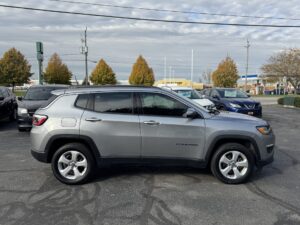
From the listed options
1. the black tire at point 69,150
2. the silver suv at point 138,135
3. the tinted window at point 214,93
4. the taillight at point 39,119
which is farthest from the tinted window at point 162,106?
the tinted window at point 214,93

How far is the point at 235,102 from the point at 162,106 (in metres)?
8.50

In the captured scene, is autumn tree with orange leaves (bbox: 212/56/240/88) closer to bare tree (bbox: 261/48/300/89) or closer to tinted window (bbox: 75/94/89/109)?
Result: bare tree (bbox: 261/48/300/89)

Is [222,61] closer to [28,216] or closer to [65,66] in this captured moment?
[65,66]

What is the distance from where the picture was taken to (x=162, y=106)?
17.4ft

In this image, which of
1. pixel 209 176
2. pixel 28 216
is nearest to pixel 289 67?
pixel 209 176

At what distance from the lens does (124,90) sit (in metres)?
5.39

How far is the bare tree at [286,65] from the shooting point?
42250 mm

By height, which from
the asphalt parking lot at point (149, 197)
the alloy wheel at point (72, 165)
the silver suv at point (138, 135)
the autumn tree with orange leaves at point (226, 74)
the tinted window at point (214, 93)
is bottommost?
the asphalt parking lot at point (149, 197)

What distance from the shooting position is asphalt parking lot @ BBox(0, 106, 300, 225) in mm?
3986

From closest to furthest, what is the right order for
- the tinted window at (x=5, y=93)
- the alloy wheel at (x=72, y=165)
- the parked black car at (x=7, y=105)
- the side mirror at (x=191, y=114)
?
the side mirror at (x=191, y=114) → the alloy wheel at (x=72, y=165) → the parked black car at (x=7, y=105) → the tinted window at (x=5, y=93)

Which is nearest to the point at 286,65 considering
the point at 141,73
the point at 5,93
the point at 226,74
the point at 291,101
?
the point at 226,74

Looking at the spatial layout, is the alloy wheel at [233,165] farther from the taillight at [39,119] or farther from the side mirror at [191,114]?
the taillight at [39,119]

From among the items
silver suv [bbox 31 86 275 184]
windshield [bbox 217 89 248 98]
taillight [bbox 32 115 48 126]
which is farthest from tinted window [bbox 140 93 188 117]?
windshield [bbox 217 89 248 98]

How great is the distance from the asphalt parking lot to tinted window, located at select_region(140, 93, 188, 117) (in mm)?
1199
